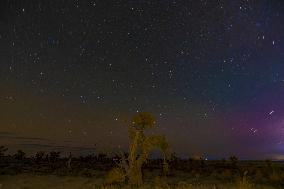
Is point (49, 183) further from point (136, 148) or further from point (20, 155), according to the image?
point (20, 155)

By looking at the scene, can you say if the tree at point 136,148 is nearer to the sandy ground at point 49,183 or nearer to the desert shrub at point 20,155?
the sandy ground at point 49,183

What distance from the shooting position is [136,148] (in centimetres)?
3234

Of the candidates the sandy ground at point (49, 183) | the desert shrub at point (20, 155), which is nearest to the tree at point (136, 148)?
the sandy ground at point (49, 183)

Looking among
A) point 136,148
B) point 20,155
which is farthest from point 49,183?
point 20,155

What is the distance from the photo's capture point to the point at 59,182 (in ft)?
115

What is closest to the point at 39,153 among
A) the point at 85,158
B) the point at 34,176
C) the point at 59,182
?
the point at 85,158

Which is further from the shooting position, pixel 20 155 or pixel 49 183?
pixel 20 155

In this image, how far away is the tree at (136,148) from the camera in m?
31.3

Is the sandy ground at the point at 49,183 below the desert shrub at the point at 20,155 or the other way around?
below

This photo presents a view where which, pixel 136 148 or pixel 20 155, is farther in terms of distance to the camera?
pixel 20 155

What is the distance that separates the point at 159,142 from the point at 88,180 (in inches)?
287

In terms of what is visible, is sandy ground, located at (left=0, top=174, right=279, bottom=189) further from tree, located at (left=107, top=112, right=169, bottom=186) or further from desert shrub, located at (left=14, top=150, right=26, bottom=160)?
desert shrub, located at (left=14, top=150, right=26, bottom=160)

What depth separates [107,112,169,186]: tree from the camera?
103 feet

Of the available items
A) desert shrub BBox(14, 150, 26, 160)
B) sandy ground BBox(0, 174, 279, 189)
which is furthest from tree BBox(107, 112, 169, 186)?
desert shrub BBox(14, 150, 26, 160)
